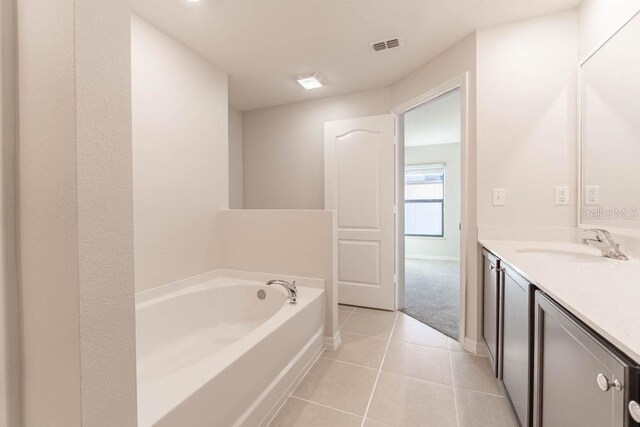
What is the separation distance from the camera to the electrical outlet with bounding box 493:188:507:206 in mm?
1944

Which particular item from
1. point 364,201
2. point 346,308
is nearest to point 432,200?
point 364,201

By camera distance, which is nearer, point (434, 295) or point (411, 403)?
point (411, 403)

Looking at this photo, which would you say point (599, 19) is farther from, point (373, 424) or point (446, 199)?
point (446, 199)

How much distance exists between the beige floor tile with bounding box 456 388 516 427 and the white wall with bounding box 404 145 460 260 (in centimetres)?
431

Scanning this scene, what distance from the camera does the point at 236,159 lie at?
3590 millimetres

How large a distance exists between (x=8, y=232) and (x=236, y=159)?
3049mm

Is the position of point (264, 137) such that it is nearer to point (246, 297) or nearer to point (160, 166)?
point (160, 166)

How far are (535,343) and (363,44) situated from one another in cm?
224

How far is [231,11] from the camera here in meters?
1.82

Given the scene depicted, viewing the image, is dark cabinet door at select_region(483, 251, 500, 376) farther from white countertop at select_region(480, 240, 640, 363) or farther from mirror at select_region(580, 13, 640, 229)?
mirror at select_region(580, 13, 640, 229)

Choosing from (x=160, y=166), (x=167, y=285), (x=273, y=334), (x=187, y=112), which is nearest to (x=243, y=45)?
(x=187, y=112)

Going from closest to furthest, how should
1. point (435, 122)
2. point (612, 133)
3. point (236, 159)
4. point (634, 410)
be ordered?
1. point (634, 410)
2. point (612, 133)
3. point (236, 159)
4. point (435, 122)

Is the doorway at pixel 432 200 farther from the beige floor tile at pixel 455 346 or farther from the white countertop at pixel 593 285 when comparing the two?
the white countertop at pixel 593 285

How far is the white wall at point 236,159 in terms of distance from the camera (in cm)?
351
